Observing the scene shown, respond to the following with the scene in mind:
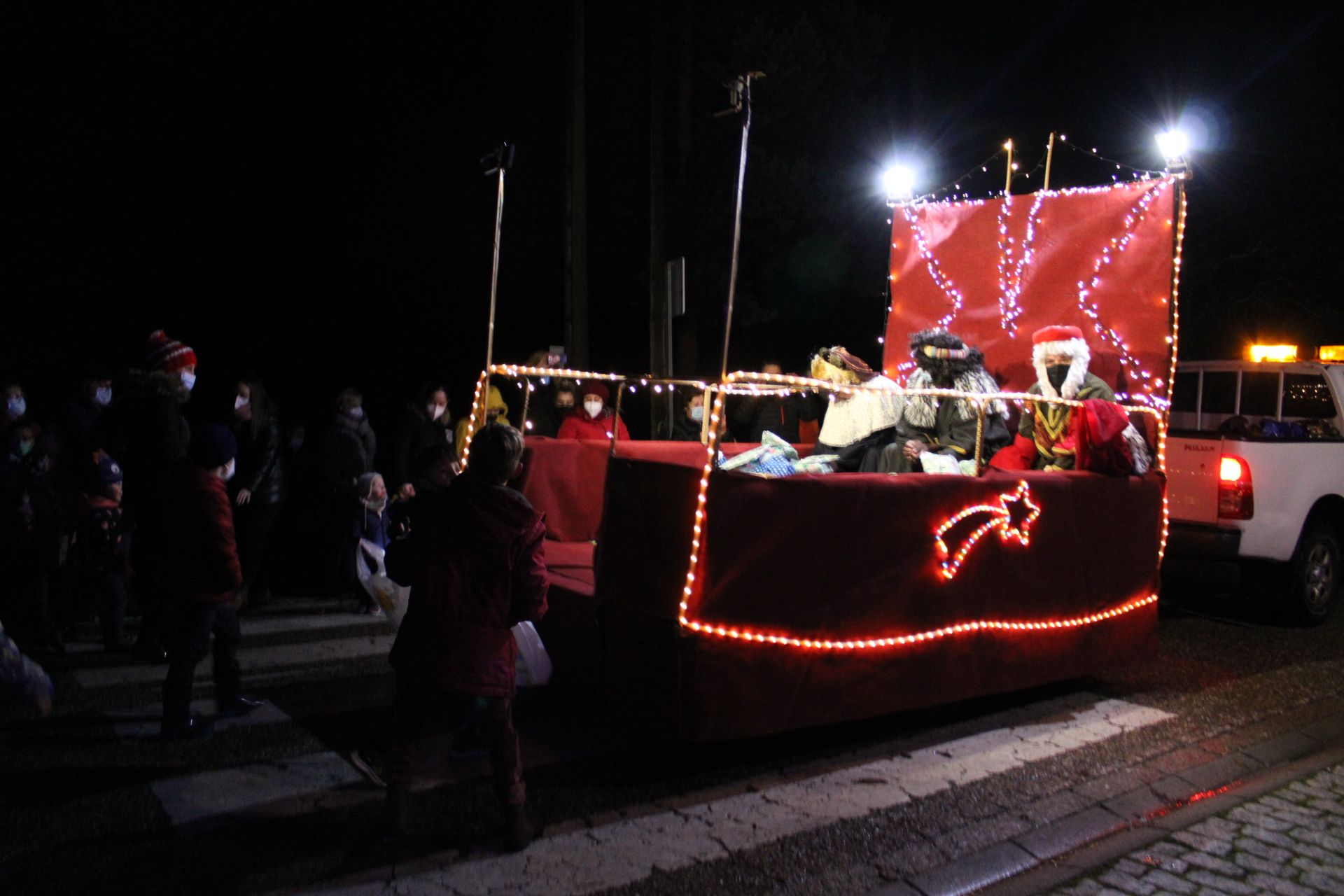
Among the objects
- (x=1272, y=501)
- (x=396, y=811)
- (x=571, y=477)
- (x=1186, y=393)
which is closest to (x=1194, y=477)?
(x=1272, y=501)

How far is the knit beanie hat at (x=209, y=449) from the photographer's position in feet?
16.2

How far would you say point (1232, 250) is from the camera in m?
20.4

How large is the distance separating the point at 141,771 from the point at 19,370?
7.92 meters

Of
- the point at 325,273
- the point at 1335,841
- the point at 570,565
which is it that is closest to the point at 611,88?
the point at 325,273

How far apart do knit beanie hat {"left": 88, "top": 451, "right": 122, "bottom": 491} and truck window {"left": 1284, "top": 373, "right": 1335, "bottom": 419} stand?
369 inches

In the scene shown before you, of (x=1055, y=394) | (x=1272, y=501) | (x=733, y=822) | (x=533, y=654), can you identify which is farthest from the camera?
(x=1272, y=501)

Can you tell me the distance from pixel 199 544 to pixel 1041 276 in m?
5.76

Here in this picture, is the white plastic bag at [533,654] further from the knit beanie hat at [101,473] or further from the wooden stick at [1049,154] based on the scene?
the wooden stick at [1049,154]

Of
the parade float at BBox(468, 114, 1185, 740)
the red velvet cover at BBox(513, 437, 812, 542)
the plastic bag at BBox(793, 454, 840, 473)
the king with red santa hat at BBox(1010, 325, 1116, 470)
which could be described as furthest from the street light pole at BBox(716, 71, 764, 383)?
the king with red santa hat at BBox(1010, 325, 1116, 470)

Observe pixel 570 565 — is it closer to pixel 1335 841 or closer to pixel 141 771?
pixel 141 771

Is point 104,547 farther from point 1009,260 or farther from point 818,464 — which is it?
point 1009,260

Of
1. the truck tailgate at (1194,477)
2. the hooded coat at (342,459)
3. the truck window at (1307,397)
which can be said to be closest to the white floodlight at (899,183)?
the truck tailgate at (1194,477)

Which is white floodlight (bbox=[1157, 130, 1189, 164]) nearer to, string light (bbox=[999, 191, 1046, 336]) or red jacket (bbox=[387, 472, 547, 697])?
string light (bbox=[999, 191, 1046, 336])

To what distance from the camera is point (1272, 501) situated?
800cm
